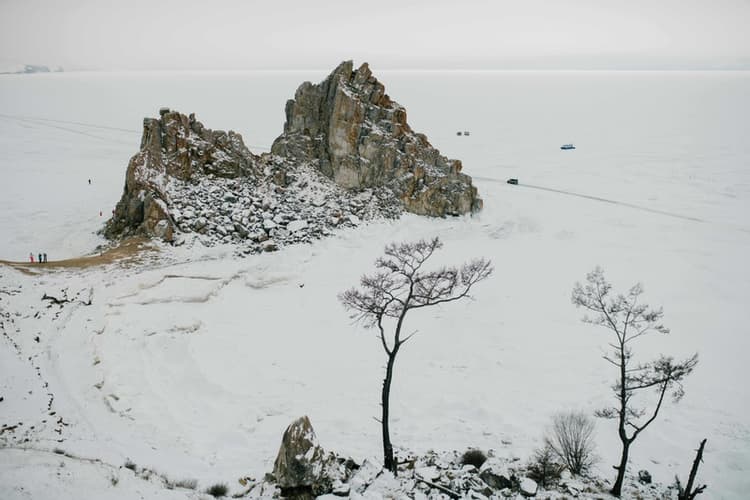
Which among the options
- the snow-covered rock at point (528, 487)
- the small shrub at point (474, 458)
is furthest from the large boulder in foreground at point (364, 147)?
the snow-covered rock at point (528, 487)

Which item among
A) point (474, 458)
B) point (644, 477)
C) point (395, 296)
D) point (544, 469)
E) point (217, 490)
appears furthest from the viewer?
point (395, 296)

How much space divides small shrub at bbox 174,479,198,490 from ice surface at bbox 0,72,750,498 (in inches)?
21.0

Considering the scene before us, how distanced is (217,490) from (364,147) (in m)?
30.4

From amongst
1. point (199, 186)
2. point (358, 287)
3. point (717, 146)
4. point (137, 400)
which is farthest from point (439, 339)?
point (717, 146)

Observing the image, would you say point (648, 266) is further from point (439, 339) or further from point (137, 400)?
point (137, 400)

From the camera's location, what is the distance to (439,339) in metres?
24.0

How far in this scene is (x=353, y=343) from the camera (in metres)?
23.3

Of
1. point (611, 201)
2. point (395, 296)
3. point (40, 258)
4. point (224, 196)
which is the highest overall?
point (224, 196)

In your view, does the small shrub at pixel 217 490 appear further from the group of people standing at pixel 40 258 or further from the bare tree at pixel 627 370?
the group of people standing at pixel 40 258

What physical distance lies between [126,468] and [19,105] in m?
142

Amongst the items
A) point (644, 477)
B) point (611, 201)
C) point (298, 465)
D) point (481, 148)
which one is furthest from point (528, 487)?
point (481, 148)

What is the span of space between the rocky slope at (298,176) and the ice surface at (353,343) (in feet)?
7.04

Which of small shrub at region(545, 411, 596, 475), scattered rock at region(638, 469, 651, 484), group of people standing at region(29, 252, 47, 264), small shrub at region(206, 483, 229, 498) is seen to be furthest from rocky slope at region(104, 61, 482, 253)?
scattered rock at region(638, 469, 651, 484)

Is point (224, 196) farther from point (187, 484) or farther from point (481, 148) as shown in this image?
point (481, 148)
